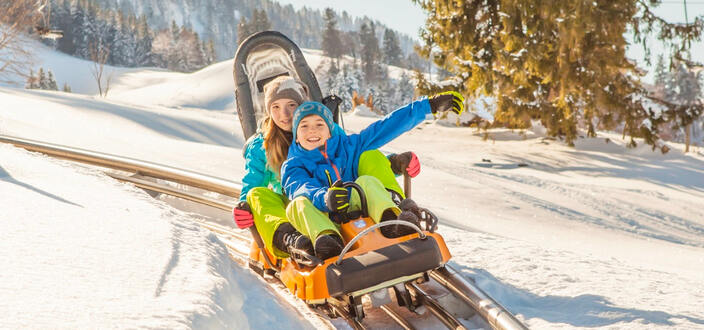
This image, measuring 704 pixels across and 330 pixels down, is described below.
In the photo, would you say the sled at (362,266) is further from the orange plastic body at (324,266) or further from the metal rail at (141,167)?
the metal rail at (141,167)

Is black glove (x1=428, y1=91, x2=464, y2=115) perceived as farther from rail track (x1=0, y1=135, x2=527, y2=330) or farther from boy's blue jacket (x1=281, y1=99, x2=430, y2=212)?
rail track (x1=0, y1=135, x2=527, y2=330)

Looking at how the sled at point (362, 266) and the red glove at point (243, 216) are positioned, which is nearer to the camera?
the sled at point (362, 266)

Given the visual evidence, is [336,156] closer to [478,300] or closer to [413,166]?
[413,166]

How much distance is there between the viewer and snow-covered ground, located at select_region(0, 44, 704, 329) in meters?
2.24

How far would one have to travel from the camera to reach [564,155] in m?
15.9

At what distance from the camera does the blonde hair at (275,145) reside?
12.6 feet

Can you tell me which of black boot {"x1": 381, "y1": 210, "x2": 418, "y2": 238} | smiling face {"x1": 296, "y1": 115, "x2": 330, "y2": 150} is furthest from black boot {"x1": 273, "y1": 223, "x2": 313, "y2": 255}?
smiling face {"x1": 296, "y1": 115, "x2": 330, "y2": 150}

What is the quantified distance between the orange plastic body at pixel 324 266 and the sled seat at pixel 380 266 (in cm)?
5

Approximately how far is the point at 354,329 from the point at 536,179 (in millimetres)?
9093

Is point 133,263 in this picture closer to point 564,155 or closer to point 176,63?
point 564,155

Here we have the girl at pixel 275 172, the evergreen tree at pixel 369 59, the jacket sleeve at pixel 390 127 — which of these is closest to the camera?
the girl at pixel 275 172

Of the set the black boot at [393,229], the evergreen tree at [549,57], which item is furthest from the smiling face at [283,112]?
the evergreen tree at [549,57]

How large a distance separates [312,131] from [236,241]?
5.81 ft

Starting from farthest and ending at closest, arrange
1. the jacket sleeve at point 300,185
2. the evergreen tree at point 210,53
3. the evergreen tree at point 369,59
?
the evergreen tree at point 210,53, the evergreen tree at point 369,59, the jacket sleeve at point 300,185
